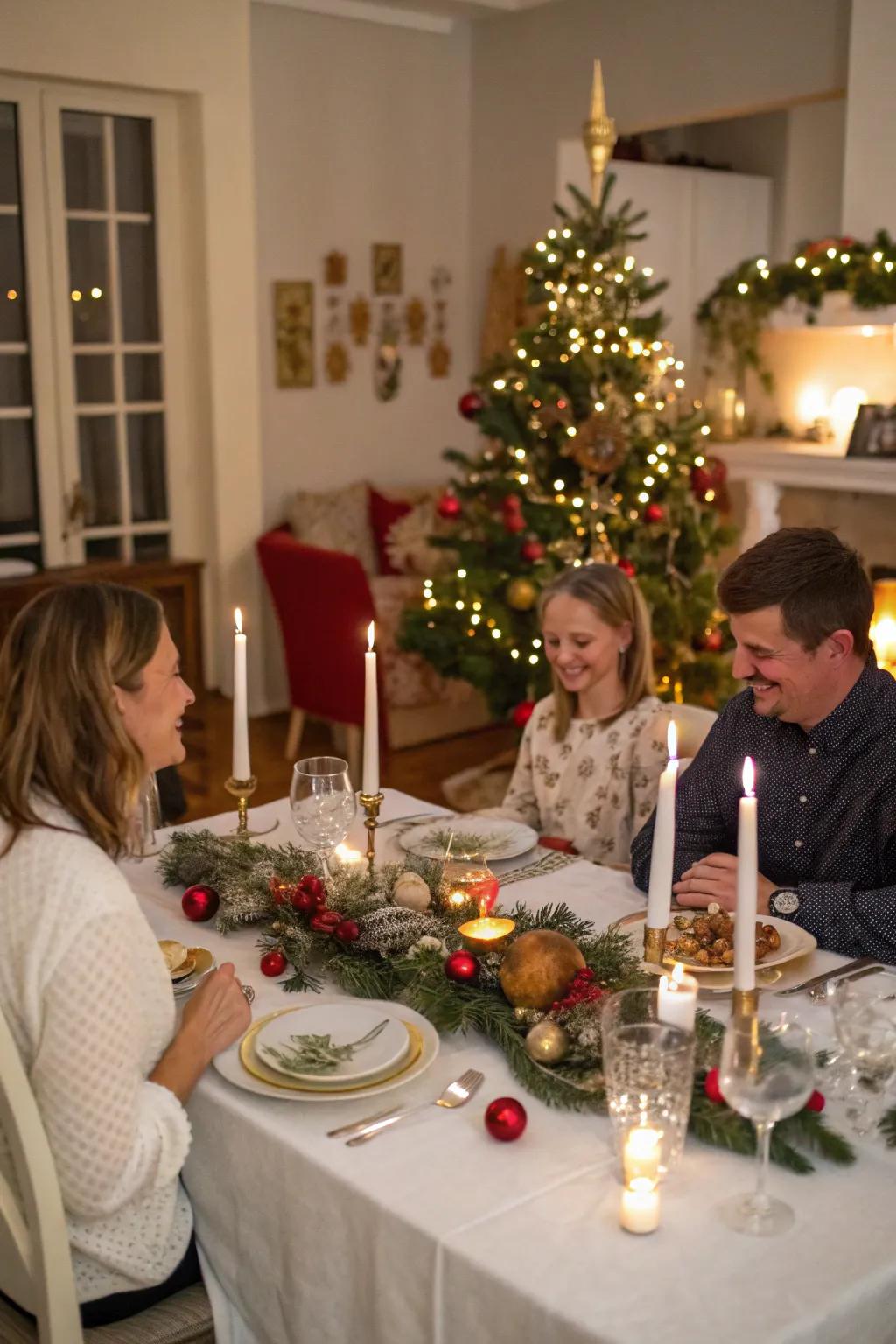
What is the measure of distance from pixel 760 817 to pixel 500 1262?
1.09 m

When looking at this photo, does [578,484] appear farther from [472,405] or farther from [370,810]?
[370,810]

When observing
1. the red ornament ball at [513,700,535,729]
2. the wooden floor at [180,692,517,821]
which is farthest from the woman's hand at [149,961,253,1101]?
the wooden floor at [180,692,517,821]

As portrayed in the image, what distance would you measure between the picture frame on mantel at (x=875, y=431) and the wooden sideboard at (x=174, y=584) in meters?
2.59

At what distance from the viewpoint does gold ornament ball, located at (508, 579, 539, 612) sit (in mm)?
4555

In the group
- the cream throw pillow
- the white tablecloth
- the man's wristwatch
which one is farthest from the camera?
the cream throw pillow

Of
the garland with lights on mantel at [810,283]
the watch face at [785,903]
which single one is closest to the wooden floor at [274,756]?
the garland with lights on mantel at [810,283]

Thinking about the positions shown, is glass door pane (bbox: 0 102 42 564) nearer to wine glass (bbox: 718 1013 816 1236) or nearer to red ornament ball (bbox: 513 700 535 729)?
red ornament ball (bbox: 513 700 535 729)

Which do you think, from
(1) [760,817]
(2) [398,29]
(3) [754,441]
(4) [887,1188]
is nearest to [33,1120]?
→ (4) [887,1188]

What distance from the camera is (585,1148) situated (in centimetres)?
141

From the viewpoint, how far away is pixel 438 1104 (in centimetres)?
149

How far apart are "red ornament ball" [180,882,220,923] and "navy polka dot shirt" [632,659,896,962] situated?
631mm

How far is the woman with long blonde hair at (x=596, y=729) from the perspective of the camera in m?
2.76

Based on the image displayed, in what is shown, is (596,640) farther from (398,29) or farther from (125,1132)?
(398,29)

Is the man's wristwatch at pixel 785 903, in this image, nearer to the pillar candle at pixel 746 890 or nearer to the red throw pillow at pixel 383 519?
the pillar candle at pixel 746 890
